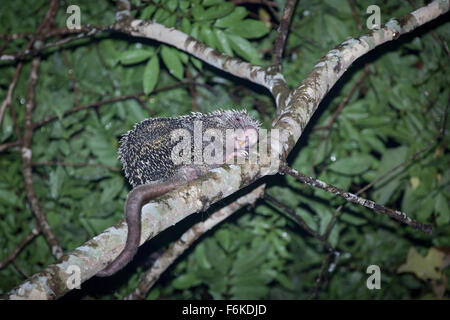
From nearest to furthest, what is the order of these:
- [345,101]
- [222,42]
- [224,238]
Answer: [222,42] → [224,238] → [345,101]

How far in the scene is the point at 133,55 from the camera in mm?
3707

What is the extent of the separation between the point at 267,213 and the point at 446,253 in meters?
2.26

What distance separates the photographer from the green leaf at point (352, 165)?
3715 mm

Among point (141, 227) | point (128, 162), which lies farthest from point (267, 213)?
point (141, 227)

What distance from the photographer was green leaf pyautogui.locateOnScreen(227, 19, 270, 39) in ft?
12.0

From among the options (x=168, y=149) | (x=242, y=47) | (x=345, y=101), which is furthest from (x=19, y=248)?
(x=345, y=101)

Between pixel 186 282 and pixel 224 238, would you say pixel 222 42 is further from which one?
pixel 186 282

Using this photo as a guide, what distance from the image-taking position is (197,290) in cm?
426

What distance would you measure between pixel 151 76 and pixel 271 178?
1742 mm

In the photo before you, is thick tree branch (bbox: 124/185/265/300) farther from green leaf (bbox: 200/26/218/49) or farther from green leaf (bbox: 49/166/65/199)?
green leaf (bbox: 200/26/218/49)

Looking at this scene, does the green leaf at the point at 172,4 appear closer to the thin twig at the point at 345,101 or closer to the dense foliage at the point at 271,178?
the dense foliage at the point at 271,178

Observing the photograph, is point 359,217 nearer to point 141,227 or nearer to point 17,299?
point 141,227

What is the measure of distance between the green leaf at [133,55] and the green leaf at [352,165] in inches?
94.1

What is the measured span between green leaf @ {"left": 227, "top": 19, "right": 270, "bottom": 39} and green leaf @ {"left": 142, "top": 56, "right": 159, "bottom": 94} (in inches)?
35.1
